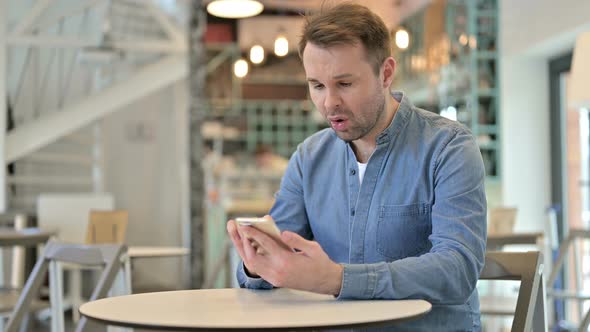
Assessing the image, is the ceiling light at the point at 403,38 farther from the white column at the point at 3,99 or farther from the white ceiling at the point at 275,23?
the white column at the point at 3,99

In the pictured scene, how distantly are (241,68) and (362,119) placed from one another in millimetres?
6638

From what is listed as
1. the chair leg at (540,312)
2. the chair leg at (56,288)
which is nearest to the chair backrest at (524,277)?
the chair leg at (540,312)

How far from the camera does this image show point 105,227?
4680mm

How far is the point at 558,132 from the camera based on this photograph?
698 cm

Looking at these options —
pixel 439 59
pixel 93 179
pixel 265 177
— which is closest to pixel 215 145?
pixel 265 177

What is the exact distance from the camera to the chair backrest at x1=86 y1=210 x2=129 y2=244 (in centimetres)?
462

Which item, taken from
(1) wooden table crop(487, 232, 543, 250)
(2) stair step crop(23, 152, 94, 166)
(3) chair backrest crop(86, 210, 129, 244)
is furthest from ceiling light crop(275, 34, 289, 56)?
(1) wooden table crop(487, 232, 543, 250)

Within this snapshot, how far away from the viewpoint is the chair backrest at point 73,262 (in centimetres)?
223

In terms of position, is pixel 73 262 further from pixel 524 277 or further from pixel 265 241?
pixel 524 277

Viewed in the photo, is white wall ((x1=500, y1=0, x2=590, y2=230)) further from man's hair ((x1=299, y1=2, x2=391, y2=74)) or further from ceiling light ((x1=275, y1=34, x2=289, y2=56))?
man's hair ((x1=299, y1=2, x2=391, y2=74))

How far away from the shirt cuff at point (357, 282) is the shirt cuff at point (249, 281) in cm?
30

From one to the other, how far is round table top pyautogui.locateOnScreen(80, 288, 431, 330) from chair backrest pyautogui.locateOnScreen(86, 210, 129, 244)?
2.96 meters

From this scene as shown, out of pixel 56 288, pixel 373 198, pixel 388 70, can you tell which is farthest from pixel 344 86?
pixel 56 288

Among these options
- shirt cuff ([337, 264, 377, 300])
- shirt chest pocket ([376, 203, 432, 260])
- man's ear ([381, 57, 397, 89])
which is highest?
man's ear ([381, 57, 397, 89])
